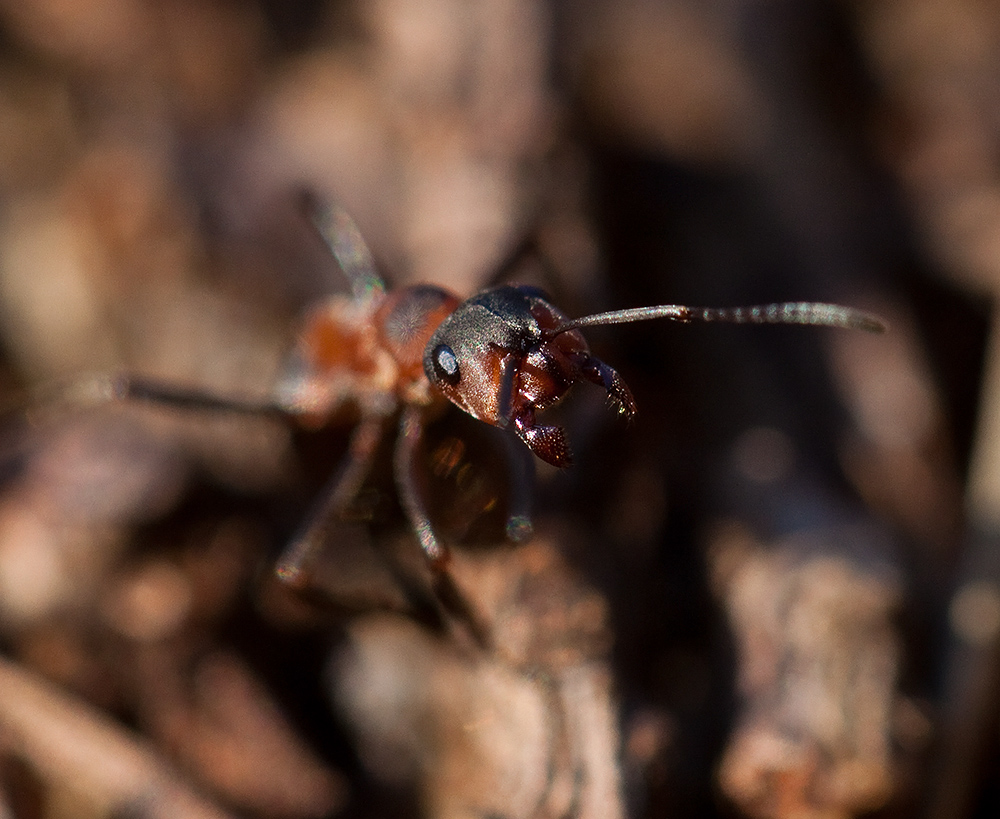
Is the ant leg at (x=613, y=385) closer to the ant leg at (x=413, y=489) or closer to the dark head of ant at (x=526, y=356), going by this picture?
the dark head of ant at (x=526, y=356)

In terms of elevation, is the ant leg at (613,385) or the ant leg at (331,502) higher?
Result: the ant leg at (613,385)

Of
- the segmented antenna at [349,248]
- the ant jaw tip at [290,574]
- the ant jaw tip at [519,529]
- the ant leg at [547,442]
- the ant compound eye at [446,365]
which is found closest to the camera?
the ant leg at [547,442]

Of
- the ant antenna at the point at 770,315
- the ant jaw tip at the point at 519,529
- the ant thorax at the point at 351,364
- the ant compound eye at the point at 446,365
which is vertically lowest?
the ant jaw tip at the point at 519,529

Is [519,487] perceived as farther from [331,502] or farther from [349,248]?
[349,248]

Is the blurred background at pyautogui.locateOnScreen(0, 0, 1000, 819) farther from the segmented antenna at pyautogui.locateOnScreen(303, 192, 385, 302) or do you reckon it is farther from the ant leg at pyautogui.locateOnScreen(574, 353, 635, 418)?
the ant leg at pyautogui.locateOnScreen(574, 353, 635, 418)

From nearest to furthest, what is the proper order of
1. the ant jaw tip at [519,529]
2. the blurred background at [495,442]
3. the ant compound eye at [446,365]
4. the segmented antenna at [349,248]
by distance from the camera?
the blurred background at [495,442], the ant jaw tip at [519,529], the ant compound eye at [446,365], the segmented antenna at [349,248]

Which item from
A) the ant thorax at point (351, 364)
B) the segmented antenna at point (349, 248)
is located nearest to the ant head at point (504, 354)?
the ant thorax at point (351, 364)

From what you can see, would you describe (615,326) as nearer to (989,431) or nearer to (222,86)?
(989,431)
